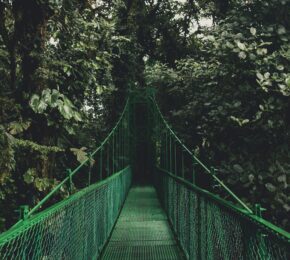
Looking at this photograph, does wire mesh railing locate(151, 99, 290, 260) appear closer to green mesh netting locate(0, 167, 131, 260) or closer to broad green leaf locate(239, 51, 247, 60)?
green mesh netting locate(0, 167, 131, 260)

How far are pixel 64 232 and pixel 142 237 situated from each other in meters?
2.35

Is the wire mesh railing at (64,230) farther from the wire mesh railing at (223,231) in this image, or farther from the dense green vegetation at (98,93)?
the wire mesh railing at (223,231)

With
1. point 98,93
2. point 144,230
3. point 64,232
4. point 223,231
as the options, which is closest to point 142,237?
point 144,230

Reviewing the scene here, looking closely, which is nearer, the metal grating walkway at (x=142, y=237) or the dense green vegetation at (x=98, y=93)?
the dense green vegetation at (x=98, y=93)

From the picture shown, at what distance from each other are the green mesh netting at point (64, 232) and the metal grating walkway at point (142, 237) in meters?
0.26

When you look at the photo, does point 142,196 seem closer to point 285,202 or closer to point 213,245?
point 285,202

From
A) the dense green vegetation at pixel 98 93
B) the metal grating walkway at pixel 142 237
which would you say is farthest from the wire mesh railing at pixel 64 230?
the dense green vegetation at pixel 98 93

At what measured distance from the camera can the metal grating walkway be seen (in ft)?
11.6

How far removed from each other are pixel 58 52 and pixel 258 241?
298 cm

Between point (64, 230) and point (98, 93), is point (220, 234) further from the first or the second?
point (98, 93)

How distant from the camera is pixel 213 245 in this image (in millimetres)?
2150

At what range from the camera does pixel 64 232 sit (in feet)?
6.65

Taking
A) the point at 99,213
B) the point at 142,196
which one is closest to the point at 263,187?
the point at 99,213

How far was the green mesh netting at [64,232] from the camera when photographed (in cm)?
141
